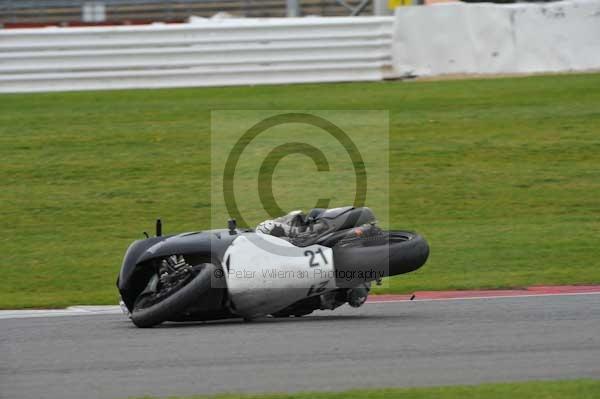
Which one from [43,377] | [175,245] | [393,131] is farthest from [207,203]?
[43,377]

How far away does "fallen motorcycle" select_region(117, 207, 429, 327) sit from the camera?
265 inches

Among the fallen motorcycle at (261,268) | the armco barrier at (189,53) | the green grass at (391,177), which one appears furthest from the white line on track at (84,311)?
the armco barrier at (189,53)

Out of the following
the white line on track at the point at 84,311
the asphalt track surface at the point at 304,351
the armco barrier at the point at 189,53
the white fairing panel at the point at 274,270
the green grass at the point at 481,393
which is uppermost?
the armco barrier at the point at 189,53

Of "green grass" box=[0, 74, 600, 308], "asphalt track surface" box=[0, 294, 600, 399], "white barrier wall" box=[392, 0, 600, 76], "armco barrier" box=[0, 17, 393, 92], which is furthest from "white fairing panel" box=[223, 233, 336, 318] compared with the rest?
"white barrier wall" box=[392, 0, 600, 76]

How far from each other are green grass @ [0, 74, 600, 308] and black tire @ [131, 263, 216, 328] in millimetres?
1919

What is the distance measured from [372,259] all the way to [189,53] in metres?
9.60

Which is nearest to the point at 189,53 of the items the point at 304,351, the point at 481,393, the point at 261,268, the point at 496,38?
the point at 496,38

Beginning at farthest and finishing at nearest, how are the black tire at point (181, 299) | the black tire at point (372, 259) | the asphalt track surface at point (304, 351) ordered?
the black tire at point (372, 259) → the black tire at point (181, 299) → the asphalt track surface at point (304, 351)

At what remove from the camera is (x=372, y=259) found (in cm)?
674

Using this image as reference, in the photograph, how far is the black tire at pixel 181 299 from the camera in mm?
6641

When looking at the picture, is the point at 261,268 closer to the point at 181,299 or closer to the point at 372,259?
the point at 181,299

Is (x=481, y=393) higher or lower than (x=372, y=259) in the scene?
lower

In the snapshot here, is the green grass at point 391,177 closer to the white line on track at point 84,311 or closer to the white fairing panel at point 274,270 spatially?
the white line on track at point 84,311

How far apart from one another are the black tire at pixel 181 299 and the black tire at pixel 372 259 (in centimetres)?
85
